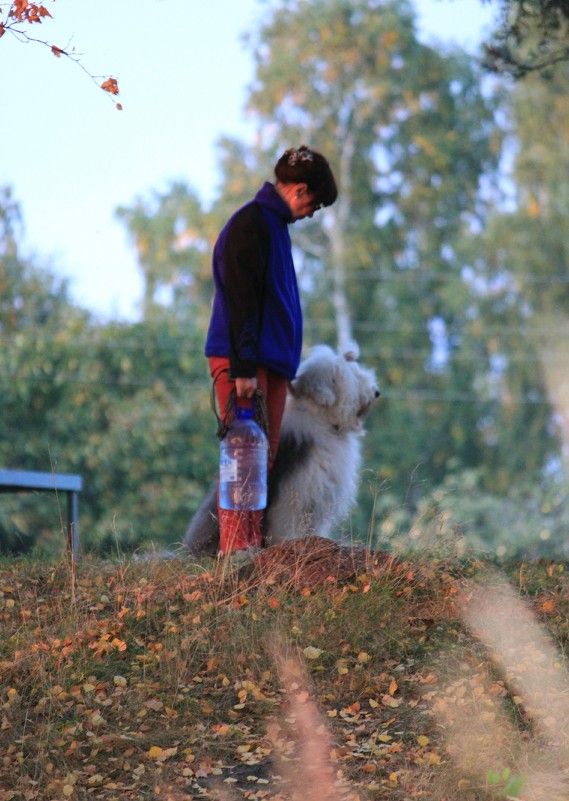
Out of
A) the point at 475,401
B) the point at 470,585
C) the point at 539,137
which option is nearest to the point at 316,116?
the point at 539,137

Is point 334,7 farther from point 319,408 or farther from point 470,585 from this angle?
point 470,585

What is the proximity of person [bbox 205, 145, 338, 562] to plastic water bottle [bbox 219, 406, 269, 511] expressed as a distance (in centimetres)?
7

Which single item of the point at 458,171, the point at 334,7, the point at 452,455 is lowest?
the point at 452,455

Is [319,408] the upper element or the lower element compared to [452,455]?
upper

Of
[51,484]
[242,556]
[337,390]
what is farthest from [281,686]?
[51,484]

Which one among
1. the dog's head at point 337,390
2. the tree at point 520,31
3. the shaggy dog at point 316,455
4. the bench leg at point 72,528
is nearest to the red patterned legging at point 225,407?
the shaggy dog at point 316,455

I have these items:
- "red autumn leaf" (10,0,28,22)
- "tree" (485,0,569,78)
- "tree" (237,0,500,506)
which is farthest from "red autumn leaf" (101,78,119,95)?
"tree" (237,0,500,506)

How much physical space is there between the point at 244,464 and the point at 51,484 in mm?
2020

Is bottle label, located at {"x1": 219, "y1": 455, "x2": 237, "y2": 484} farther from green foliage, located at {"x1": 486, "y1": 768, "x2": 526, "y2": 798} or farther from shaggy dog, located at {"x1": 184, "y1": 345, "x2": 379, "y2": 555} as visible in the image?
green foliage, located at {"x1": 486, "y1": 768, "x2": 526, "y2": 798}

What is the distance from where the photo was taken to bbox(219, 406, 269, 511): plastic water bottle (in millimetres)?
6570

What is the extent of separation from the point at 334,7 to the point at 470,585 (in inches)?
869

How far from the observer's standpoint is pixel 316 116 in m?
25.8

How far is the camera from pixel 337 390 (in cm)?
746

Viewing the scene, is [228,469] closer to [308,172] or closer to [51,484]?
[308,172]
